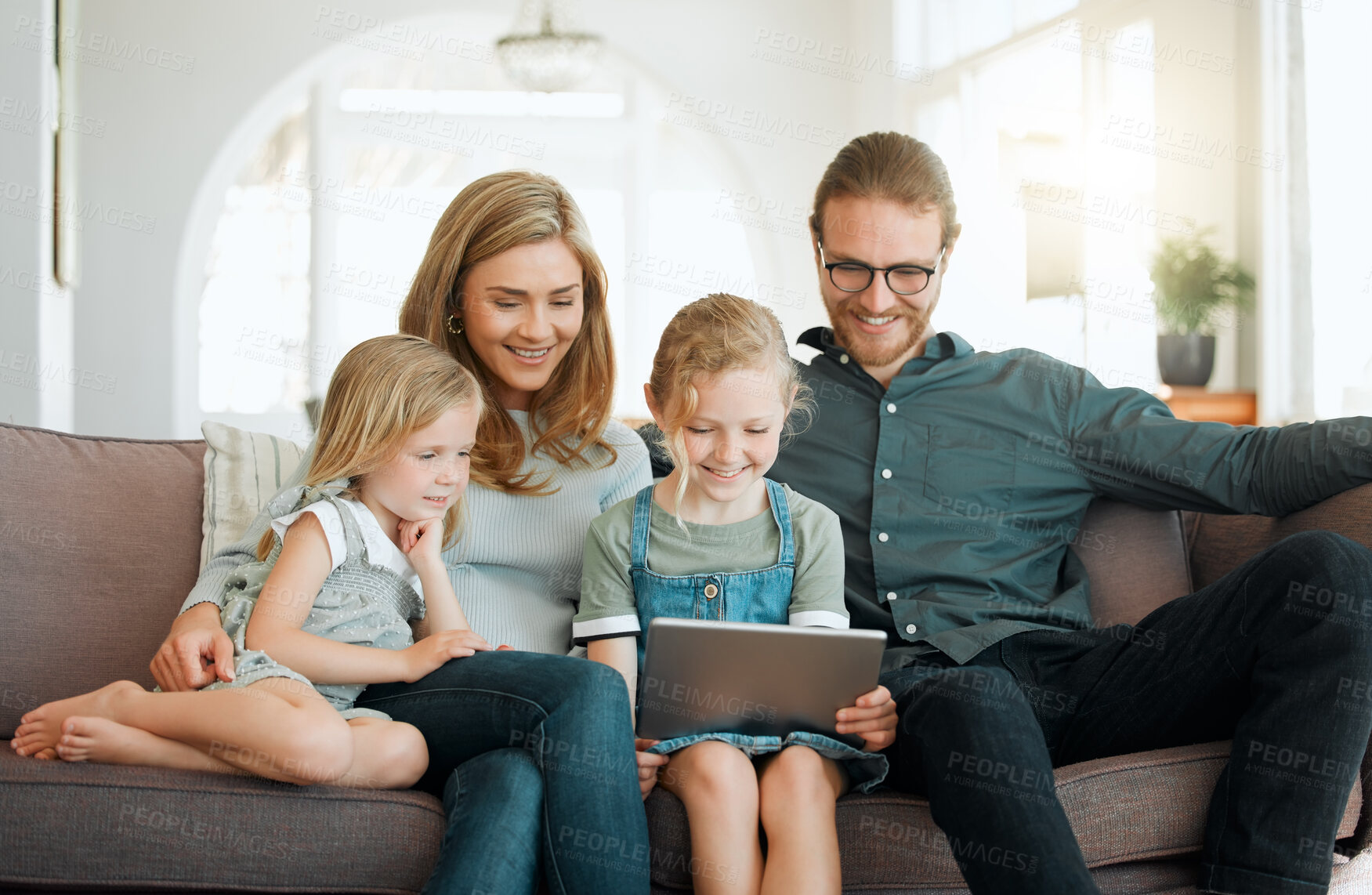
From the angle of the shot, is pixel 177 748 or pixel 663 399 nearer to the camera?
pixel 177 748

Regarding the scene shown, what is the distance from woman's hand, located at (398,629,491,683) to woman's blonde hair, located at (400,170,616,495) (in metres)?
0.32

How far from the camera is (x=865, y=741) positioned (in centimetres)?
139

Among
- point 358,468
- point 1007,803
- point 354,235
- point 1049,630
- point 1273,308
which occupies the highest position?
point 354,235

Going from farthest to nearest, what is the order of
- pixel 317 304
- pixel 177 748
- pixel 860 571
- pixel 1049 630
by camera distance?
pixel 317 304
pixel 860 571
pixel 1049 630
pixel 177 748

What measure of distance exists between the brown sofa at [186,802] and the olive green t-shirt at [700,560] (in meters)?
0.26

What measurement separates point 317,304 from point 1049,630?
18.3ft

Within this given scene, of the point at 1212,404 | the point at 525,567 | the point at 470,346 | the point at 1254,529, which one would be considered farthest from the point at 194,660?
the point at 1212,404

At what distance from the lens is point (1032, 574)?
180 centimetres

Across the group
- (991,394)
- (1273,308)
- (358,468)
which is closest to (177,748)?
(358,468)

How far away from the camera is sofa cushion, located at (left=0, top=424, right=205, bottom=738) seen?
1588 millimetres

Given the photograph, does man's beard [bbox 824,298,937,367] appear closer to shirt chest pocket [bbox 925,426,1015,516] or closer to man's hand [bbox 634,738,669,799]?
shirt chest pocket [bbox 925,426,1015,516]

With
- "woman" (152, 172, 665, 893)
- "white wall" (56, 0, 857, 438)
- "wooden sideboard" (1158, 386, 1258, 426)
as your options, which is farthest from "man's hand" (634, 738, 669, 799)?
"white wall" (56, 0, 857, 438)

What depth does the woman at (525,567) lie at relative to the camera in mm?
1234

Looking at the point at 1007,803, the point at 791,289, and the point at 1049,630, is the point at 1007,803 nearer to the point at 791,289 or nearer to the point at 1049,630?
the point at 1049,630
